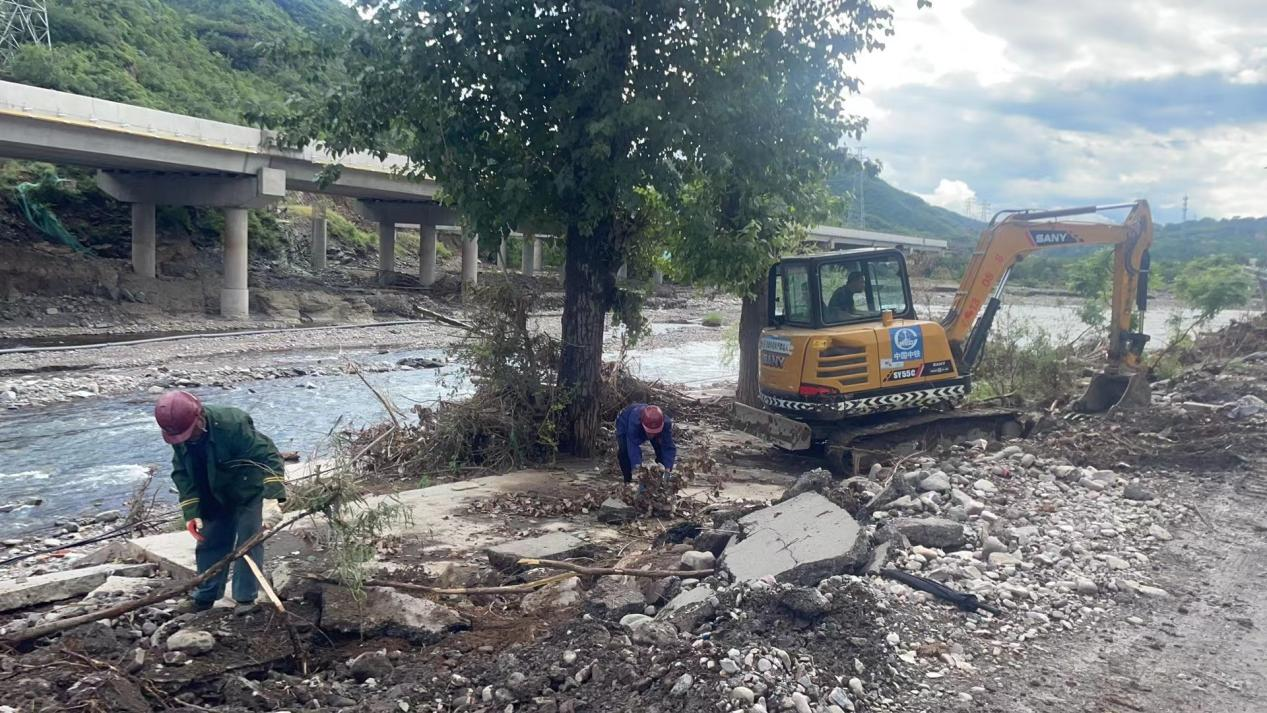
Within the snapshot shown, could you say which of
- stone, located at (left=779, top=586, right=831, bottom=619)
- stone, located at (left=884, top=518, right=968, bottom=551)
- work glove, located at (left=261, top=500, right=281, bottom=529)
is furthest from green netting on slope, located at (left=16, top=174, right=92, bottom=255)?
stone, located at (left=779, top=586, right=831, bottom=619)

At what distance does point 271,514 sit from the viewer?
8.45 meters

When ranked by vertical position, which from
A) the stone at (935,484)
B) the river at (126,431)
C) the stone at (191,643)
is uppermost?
the stone at (935,484)

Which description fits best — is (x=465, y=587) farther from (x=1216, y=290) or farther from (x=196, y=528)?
(x=1216, y=290)

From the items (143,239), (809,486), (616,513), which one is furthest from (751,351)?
(143,239)

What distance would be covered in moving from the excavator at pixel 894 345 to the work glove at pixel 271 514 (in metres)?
5.80

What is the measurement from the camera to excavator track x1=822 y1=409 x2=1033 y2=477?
11.6m

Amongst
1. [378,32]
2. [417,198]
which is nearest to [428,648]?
[378,32]

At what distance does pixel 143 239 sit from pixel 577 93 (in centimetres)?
2823

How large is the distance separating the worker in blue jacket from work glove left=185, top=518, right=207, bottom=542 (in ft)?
13.6

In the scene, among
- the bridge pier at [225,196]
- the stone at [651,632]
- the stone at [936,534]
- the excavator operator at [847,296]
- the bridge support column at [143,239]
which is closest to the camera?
the stone at [651,632]

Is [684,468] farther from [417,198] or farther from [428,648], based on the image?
[417,198]

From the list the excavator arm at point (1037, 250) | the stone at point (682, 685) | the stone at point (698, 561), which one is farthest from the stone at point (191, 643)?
the excavator arm at point (1037, 250)

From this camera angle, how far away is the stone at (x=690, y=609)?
5.47 metres

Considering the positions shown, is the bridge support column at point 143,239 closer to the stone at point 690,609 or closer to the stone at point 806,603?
the stone at point 690,609
